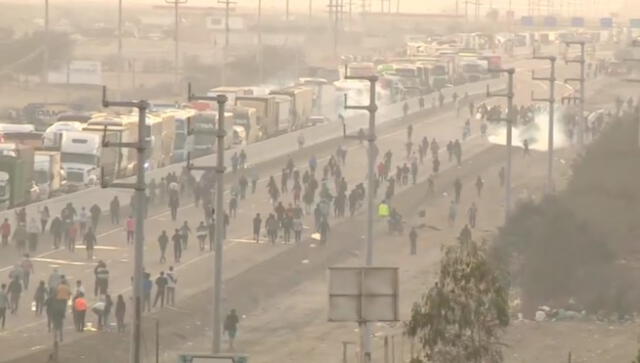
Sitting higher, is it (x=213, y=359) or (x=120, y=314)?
(x=213, y=359)

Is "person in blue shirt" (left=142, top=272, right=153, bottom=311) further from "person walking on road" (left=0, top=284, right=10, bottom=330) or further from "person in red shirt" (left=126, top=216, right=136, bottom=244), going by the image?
"person in red shirt" (left=126, top=216, right=136, bottom=244)

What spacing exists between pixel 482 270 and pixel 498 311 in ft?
1.51

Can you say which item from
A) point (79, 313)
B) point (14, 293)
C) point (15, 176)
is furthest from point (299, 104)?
point (79, 313)

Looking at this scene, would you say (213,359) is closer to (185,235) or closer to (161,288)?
(161,288)

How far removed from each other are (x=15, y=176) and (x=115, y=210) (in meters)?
2.38

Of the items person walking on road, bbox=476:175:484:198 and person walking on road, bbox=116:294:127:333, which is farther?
person walking on road, bbox=476:175:484:198

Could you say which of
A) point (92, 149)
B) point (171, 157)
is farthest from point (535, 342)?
point (171, 157)

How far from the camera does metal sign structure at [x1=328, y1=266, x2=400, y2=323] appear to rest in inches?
834

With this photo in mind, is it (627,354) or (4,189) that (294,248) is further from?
(627,354)

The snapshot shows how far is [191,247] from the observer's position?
44.4m

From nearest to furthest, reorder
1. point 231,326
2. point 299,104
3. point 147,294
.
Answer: point 231,326 → point 147,294 → point 299,104

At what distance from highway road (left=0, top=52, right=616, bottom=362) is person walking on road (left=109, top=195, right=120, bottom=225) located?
262 millimetres

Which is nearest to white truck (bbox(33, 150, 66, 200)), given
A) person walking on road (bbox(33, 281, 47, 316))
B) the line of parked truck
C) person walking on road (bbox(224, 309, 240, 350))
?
the line of parked truck

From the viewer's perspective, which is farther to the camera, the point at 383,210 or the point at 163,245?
the point at 383,210
